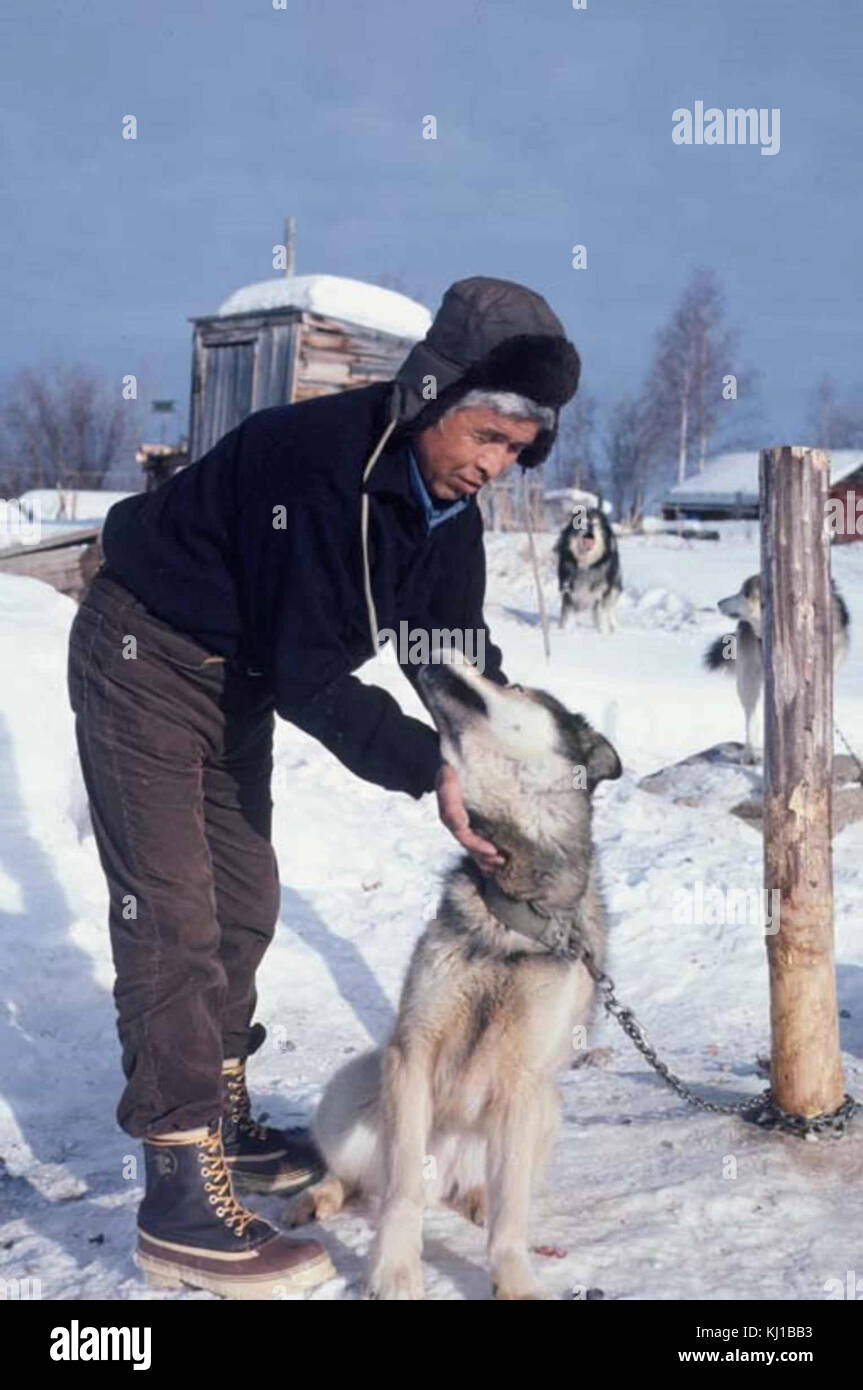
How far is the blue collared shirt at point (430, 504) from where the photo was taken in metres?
2.74

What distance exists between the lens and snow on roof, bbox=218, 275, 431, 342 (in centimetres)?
1744

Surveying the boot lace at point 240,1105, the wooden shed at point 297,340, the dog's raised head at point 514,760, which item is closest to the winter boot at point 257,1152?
the boot lace at point 240,1105

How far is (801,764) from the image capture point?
12.4 feet

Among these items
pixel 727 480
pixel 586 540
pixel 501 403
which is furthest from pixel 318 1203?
pixel 727 480

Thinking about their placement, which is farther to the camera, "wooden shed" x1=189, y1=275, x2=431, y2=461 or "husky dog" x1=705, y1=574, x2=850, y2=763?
"wooden shed" x1=189, y1=275, x2=431, y2=461

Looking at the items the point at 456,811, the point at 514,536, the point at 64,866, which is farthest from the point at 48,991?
the point at 514,536

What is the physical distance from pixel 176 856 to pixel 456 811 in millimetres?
592

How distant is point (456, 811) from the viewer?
2.85m

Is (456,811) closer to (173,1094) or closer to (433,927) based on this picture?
(433,927)

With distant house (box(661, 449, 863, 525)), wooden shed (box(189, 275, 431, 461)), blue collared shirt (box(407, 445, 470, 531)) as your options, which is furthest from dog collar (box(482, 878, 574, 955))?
distant house (box(661, 449, 863, 525))

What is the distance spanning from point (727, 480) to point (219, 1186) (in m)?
43.0

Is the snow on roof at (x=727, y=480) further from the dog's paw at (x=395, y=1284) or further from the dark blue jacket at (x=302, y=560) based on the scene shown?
the dog's paw at (x=395, y=1284)

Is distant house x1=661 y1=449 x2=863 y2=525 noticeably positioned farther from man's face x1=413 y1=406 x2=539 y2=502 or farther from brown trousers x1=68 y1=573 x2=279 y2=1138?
brown trousers x1=68 y1=573 x2=279 y2=1138

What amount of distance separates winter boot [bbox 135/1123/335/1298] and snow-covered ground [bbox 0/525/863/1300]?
0.06 metres
